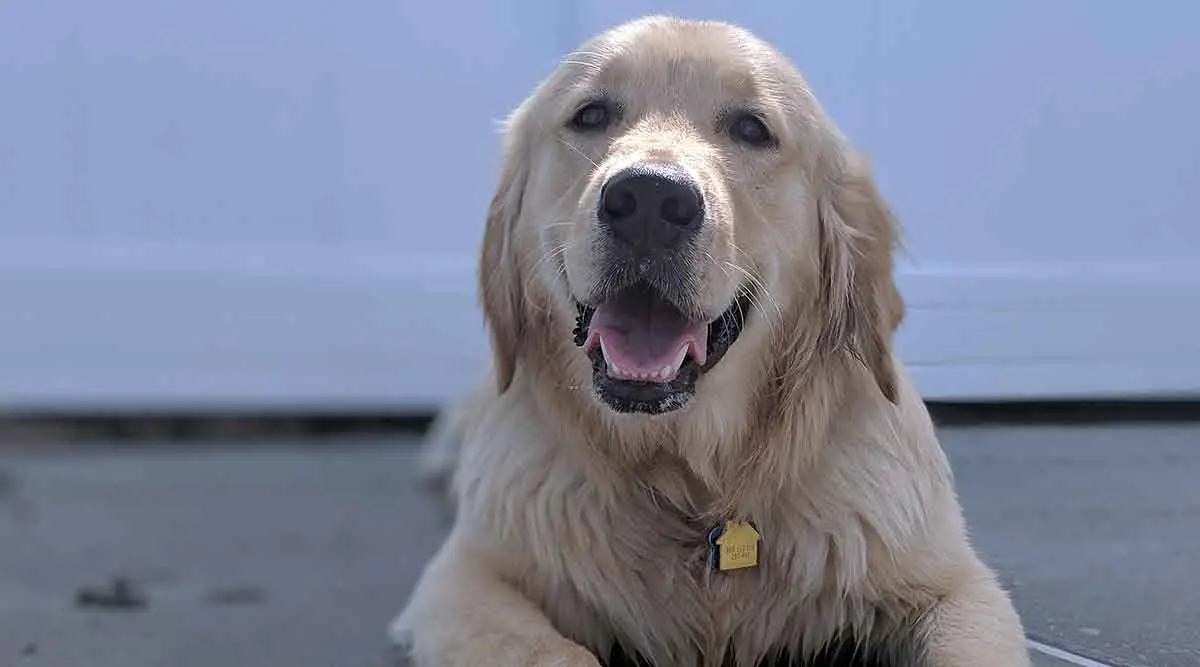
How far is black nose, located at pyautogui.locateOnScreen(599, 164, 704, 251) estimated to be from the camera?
5.84ft

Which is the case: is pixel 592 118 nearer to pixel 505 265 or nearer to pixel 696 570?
pixel 505 265

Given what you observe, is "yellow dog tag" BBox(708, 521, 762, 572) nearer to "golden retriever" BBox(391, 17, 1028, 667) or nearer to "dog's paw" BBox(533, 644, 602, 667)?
"golden retriever" BBox(391, 17, 1028, 667)

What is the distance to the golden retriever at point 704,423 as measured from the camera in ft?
6.28

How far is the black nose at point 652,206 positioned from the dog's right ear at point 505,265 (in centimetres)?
49

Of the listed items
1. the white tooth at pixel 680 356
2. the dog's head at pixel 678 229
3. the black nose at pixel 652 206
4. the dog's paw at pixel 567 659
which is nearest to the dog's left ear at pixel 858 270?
the dog's head at pixel 678 229

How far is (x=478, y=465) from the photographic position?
2.25m

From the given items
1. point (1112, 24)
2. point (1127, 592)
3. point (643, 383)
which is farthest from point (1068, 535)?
point (1112, 24)

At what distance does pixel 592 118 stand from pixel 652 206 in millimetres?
473

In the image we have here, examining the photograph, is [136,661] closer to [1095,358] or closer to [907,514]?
[907,514]

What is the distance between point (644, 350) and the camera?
1935 millimetres

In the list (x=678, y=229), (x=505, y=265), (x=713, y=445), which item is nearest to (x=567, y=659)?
(x=713, y=445)

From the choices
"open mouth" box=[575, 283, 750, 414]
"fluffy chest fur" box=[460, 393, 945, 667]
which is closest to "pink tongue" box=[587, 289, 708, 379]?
"open mouth" box=[575, 283, 750, 414]

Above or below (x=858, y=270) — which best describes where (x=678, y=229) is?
above

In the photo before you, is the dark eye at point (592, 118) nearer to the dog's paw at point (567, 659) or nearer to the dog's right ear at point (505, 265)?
the dog's right ear at point (505, 265)
